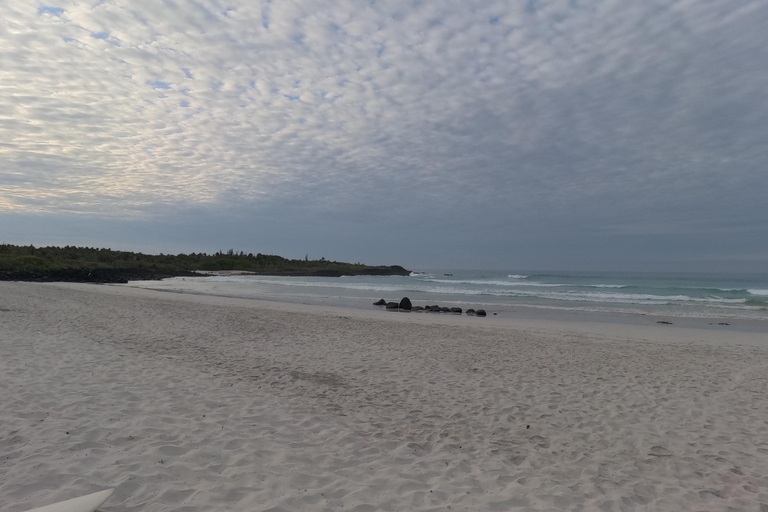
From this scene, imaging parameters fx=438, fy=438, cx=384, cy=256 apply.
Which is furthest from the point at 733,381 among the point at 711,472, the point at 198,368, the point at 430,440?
the point at 198,368

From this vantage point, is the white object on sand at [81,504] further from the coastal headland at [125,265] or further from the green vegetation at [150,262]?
the green vegetation at [150,262]

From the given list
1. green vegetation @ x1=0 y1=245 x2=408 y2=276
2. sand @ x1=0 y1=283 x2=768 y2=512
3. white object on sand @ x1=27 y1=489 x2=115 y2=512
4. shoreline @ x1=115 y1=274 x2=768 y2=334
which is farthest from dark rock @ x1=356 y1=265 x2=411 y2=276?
white object on sand @ x1=27 y1=489 x2=115 y2=512

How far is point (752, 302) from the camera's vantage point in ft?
91.0

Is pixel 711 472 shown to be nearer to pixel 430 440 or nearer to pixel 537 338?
pixel 430 440

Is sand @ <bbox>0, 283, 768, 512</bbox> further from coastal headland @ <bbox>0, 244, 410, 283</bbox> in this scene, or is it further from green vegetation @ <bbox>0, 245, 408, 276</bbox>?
green vegetation @ <bbox>0, 245, 408, 276</bbox>

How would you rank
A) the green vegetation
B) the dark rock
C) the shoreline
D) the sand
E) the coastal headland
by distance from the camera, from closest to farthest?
the sand, the shoreline, the coastal headland, the green vegetation, the dark rock

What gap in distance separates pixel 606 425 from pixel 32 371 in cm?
829

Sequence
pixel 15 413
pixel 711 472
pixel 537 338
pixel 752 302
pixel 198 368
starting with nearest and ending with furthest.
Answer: pixel 711 472 → pixel 15 413 → pixel 198 368 → pixel 537 338 → pixel 752 302

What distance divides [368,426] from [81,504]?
3.04 metres

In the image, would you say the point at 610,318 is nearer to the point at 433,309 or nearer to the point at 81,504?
the point at 433,309

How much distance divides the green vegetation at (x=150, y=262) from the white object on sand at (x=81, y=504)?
42.3 metres

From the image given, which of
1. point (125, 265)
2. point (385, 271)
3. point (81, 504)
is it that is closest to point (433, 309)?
point (81, 504)

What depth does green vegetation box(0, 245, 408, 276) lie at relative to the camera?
133ft

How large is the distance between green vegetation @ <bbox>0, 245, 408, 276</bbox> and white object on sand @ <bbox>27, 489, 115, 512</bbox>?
42.3 metres
